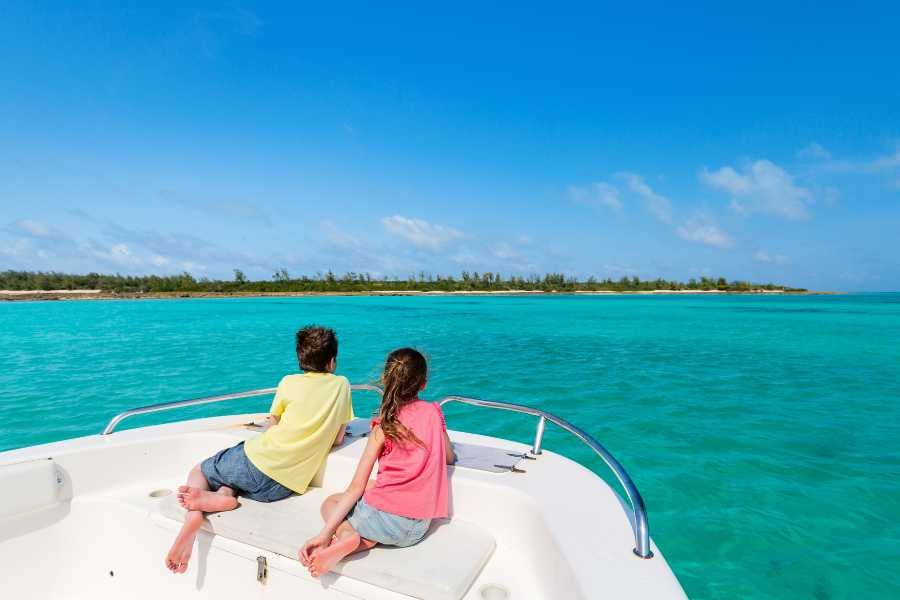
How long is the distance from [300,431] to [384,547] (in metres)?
0.79

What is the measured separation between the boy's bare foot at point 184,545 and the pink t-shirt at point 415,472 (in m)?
0.84

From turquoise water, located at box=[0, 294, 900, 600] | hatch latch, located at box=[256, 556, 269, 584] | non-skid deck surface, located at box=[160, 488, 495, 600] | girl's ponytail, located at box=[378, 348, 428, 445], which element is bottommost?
turquoise water, located at box=[0, 294, 900, 600]

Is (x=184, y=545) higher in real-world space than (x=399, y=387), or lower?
lower

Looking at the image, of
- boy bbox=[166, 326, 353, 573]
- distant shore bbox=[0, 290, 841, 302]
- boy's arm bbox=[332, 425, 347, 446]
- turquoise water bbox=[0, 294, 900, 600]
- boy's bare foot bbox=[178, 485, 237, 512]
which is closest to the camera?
boy's bare foot bbox=[178, 485, 237, 512]

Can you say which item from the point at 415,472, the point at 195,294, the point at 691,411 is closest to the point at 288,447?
the point at 415,472

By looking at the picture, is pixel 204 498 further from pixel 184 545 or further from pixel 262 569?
pixel 262 569

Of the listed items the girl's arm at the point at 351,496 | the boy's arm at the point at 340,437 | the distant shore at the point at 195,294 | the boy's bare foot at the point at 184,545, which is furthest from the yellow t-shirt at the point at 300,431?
the distant shore at the point at 195,294

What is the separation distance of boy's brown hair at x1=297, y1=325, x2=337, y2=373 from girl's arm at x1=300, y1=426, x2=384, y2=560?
636 millimetres

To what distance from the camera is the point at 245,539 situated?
1989 millimetres

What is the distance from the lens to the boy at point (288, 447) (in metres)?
2.30

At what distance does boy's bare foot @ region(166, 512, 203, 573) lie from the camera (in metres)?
1.99

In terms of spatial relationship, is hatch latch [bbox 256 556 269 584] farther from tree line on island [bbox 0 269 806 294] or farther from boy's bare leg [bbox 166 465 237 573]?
tree line on island [bbox 0 269 806 294]

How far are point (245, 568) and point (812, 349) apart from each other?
18.1 metres

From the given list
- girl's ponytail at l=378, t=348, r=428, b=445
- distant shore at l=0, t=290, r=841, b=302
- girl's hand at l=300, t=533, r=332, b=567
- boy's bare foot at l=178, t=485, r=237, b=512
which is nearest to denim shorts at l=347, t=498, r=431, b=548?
girl's hand at l=300, t=533, r=332, b=567
